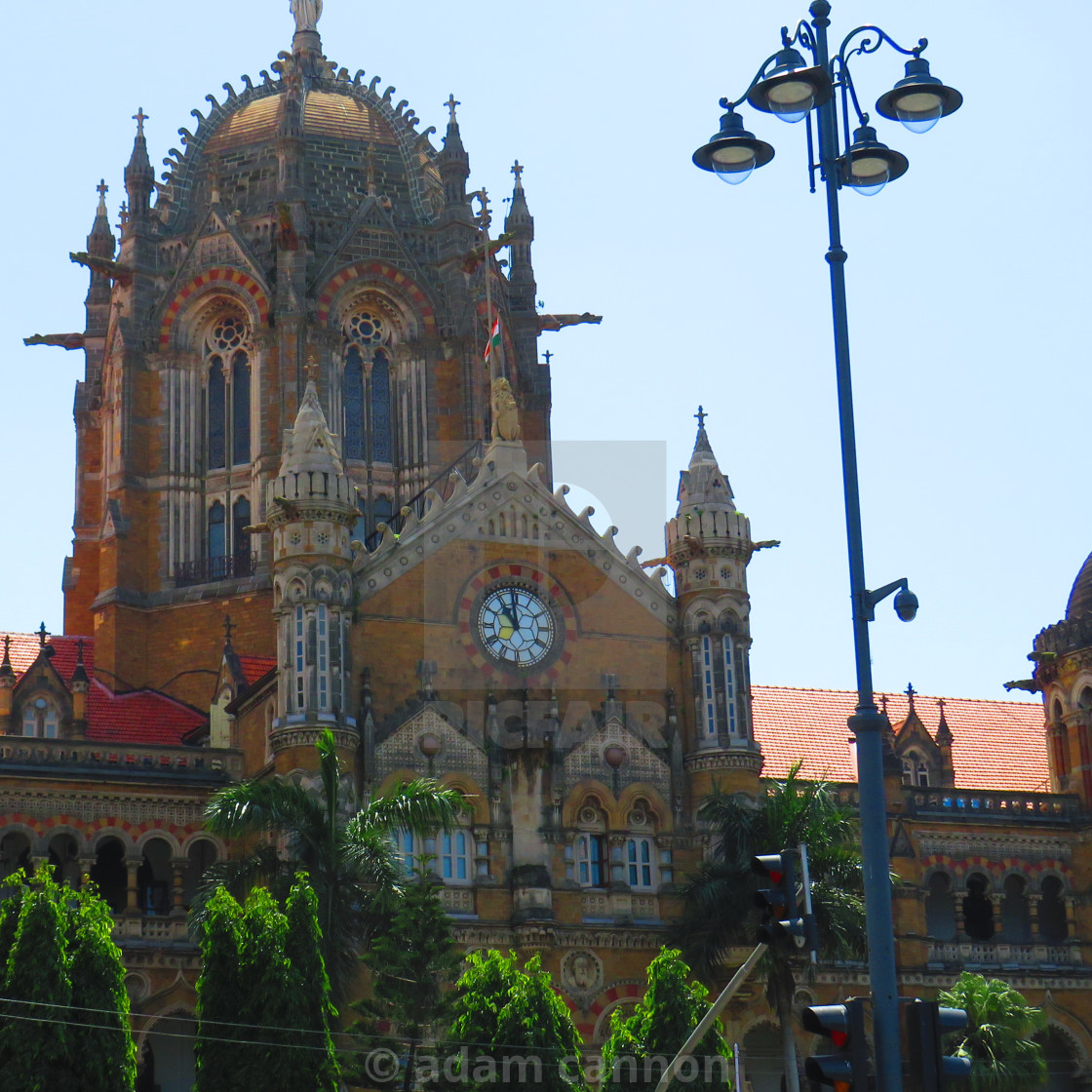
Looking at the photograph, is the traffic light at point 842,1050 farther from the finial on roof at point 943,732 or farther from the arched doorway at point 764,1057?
the finial on roof at point 943,732

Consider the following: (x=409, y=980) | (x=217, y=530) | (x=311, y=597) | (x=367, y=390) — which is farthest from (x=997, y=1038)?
(x=367, y=390)

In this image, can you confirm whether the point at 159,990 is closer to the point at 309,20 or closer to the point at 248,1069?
the point at 248,1069

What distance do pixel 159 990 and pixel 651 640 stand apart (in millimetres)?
15285

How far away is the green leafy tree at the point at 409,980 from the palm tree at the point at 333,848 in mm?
736

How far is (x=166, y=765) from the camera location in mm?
51344

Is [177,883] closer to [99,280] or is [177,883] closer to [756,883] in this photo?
[756,883]

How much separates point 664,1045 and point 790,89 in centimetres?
2360

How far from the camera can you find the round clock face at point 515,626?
173ft

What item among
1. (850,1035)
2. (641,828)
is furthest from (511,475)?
(850,1035)

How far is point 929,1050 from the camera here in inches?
793

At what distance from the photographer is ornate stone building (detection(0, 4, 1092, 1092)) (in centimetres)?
5053

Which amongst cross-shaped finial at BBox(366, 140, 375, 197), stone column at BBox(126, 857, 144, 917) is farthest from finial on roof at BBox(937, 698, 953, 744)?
stone column at BBox(126, 857, 144, 917)

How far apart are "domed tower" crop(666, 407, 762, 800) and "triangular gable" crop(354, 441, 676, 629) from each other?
918 mm

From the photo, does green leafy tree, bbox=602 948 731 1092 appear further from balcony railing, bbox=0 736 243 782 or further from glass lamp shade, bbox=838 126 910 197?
glass lamp shade, bbox=838 126 910 197
